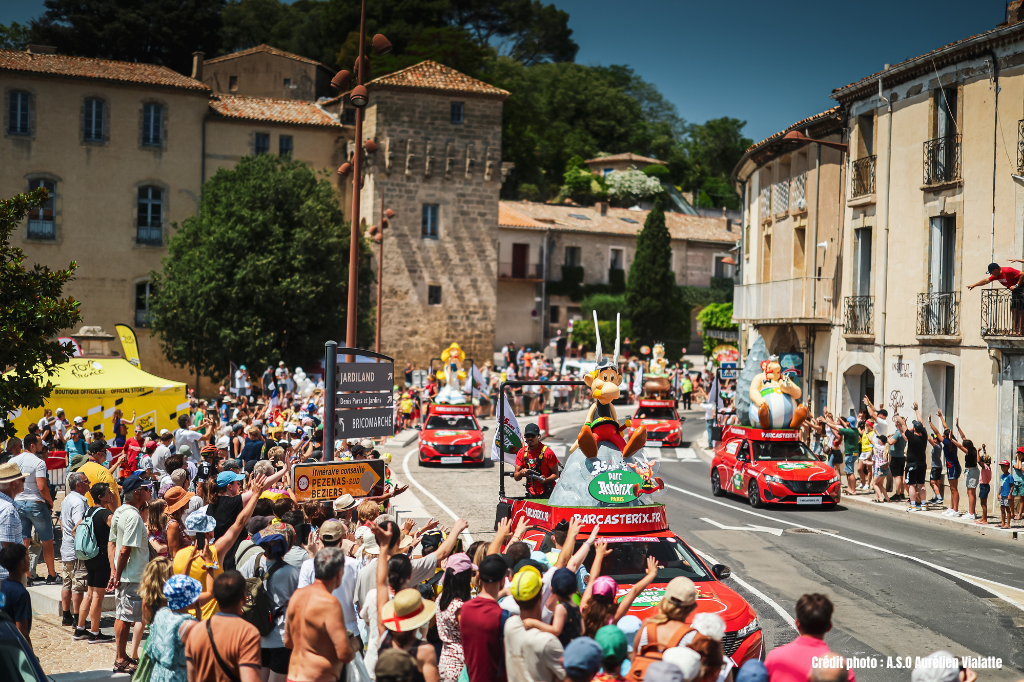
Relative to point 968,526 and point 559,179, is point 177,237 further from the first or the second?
point 559,179

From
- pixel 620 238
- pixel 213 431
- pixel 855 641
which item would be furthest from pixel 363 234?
pixel 855 641

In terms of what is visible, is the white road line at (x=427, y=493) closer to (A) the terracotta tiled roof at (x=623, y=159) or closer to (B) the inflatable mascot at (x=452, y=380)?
(B) the inflatable mascot at (x=452, y=380)

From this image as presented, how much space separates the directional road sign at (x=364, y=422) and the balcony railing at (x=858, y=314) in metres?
18.0

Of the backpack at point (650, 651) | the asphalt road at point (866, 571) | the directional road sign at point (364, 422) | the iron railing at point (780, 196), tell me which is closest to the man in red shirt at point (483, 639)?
the backpack at point (650, 651)

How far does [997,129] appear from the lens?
72.0 ft

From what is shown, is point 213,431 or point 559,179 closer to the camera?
point 213,431

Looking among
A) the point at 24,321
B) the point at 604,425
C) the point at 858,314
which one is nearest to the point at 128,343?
the point at 24,321

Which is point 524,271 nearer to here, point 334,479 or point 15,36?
point 15,36

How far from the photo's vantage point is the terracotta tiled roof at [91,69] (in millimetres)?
44250

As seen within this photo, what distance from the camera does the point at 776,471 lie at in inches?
780

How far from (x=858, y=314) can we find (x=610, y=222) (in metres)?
41.1

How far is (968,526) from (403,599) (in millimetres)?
15210

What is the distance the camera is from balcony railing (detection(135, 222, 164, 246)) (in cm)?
4678

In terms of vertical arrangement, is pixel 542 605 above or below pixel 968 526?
above
